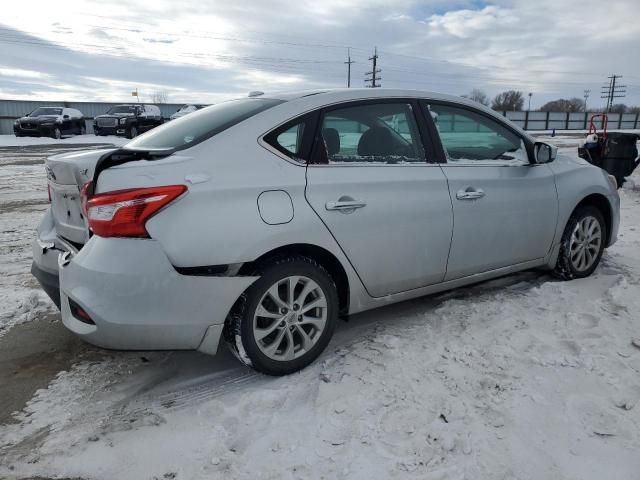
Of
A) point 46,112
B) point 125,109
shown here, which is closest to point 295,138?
point 125,109

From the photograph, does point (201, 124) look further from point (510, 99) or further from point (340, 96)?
point (510, 99)

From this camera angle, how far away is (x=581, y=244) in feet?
14.1

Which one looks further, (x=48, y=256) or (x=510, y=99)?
(x=510, y=99)

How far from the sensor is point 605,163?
9055mm

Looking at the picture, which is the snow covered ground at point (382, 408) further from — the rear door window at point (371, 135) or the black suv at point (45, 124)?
the black suv at point (45, 124)

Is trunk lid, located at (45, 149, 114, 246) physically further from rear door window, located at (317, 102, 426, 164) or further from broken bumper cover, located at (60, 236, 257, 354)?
rear door window, located at (317, 102, 426, 164)

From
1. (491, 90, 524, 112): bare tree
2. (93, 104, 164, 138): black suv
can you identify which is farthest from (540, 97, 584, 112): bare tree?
(93, 104, 164, 138): black suv

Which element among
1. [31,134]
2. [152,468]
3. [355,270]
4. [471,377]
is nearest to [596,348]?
[471,377]

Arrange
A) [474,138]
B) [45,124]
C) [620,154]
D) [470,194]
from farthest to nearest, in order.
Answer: [45,124], [620,154], [474,138], [470,194]

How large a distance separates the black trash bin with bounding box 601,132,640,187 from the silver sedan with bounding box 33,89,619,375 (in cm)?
606

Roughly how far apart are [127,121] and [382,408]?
25471mm

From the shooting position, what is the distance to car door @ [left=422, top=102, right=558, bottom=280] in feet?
11.3

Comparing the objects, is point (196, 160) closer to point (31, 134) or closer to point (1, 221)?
point (1, 221)

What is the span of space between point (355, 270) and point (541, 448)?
52.0 inches
